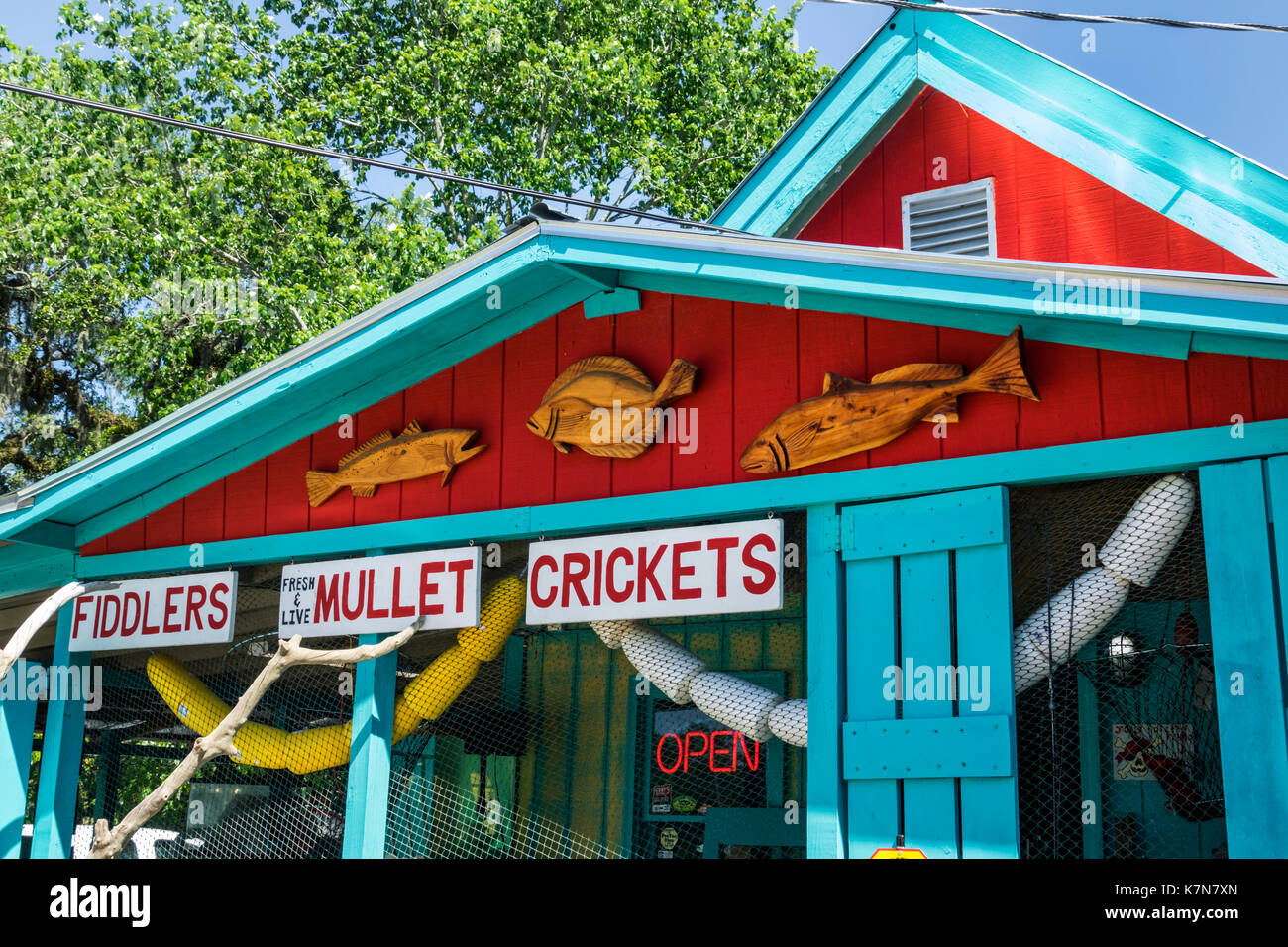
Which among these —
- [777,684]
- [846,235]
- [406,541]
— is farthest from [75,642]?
[846,235]

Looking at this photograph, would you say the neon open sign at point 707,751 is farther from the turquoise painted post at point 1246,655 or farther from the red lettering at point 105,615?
the turquoise painted post at point 1246,655

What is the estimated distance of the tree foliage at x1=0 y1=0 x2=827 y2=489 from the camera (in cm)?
2223

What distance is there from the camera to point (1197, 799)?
6863 millimetres

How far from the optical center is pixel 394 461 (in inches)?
317

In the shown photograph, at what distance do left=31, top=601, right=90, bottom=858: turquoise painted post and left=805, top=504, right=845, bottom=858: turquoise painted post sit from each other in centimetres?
526

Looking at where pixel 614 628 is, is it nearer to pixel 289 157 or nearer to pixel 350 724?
pixel 350 724

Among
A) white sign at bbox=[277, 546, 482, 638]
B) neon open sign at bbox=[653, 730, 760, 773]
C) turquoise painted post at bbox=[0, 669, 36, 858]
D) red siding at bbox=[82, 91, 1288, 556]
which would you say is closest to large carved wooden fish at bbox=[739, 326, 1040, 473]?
red siding at bbox=[82, 91, 1288, 556]

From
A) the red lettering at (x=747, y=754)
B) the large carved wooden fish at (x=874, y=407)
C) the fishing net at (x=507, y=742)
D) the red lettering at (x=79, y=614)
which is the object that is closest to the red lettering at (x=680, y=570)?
the large carved wooden fish at (x=874, y=407)

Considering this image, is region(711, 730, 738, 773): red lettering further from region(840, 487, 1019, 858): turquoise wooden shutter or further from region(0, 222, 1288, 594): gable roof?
region(0, 222, 1288, 594): gable roof

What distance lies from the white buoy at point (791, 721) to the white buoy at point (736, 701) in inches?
2.5

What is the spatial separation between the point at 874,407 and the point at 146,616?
5.26 metres

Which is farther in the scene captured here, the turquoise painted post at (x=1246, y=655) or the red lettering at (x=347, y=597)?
the red lettering at (x=347, y=597)

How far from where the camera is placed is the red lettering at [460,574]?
24.6ft

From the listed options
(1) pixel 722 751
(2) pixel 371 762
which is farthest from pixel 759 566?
(1) pixel 722 751
